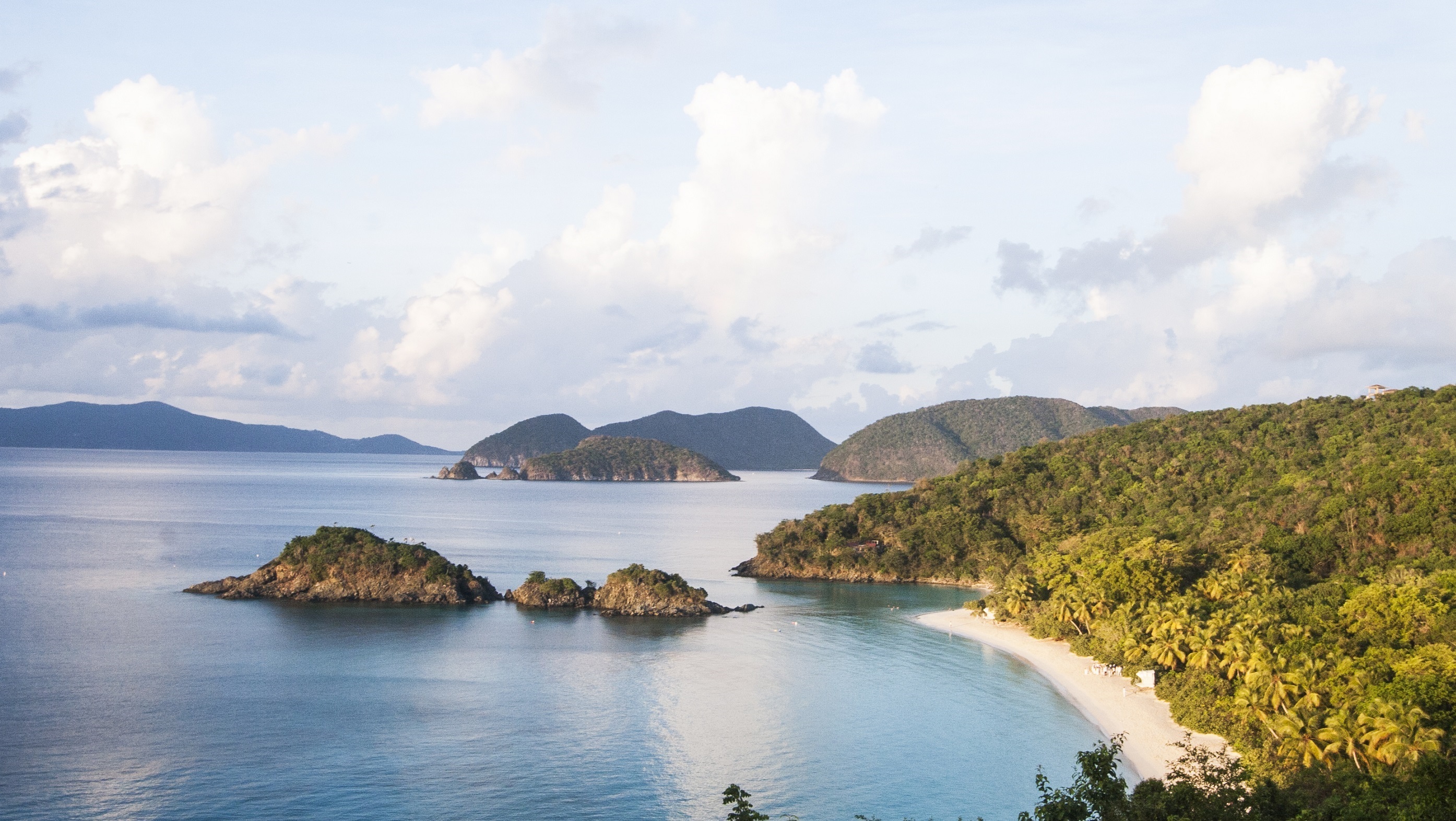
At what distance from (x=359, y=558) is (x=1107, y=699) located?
51426 mm

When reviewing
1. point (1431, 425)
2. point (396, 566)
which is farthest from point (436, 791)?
point (1431, 425)

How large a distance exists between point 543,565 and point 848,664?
4594cm

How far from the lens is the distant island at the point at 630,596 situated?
6969 cm

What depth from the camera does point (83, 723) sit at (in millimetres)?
40781

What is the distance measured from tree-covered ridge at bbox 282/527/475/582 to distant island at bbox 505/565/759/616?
5594mm

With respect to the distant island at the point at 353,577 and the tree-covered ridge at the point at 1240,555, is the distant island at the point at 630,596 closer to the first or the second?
the distant island at the point at 353,577

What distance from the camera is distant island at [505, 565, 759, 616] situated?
6969 cm

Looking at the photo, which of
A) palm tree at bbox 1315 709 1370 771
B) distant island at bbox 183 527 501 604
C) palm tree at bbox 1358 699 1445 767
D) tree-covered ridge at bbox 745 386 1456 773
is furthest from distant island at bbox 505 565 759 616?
palm tree at bbox 1358 699 1445 767

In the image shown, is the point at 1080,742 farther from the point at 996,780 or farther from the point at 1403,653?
the point at 1403,653

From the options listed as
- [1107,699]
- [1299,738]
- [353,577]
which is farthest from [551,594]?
[1299,738]

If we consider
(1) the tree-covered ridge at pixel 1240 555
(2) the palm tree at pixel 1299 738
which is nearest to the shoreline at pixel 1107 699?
(1) the tree-covered ridge at pixel 1240 555

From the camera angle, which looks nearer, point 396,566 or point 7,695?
point 7,695

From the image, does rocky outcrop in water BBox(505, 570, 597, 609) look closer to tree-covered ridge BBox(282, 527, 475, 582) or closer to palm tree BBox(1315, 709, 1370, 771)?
tree-covered ridge BBox(282, 527, 475, 582)

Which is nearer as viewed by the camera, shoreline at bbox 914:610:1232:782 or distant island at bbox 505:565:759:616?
shoreline at bbox 914:610:1232:782
